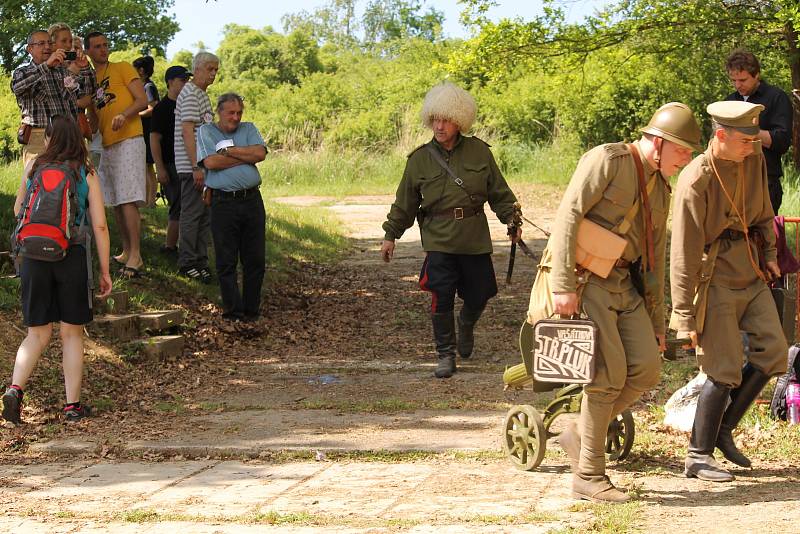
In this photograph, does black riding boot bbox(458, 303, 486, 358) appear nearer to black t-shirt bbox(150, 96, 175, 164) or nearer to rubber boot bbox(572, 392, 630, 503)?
rubber boot bbox(572, 392, 630, 503)

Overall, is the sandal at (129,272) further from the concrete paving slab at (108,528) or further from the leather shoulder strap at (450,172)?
the concrete paving slab at (108,528)

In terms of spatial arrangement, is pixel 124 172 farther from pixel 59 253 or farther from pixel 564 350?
pixel 564 350

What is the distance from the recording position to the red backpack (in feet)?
22.7

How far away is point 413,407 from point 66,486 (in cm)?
235

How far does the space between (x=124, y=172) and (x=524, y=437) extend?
5617 millimetres

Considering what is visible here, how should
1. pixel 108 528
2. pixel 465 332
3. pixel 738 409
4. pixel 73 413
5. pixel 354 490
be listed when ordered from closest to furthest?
pixel 108 528, pixel 354 490, pixel 738 409, pixel 73 413, pixel 465 332

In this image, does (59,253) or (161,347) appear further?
(161,347)

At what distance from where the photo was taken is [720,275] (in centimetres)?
571

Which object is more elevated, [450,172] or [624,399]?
[450,172]

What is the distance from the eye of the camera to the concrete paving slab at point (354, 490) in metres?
5.24

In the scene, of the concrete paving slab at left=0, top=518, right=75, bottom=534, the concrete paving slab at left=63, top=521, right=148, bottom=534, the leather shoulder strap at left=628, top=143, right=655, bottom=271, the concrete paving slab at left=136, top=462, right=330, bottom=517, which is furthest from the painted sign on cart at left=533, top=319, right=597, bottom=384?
the concrete paving slab at left=0, top=518, right=75, bottom=534

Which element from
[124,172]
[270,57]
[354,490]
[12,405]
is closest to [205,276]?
[124,172]

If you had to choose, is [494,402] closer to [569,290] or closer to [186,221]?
[569,290]

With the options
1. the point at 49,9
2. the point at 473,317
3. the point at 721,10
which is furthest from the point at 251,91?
the point at 473,317
